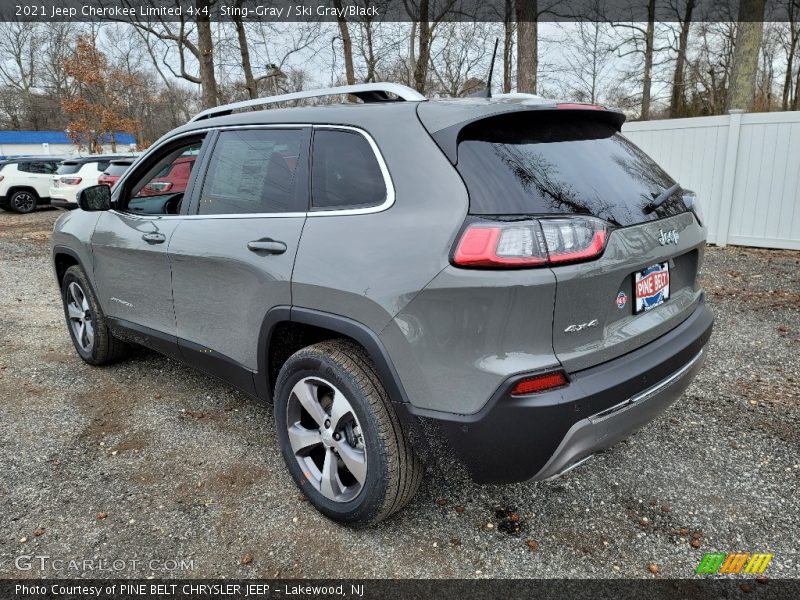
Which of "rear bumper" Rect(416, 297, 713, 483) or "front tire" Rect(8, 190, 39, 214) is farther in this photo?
"front tire" Rect(8, 190, 39, 214)

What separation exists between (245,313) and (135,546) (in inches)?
43.7

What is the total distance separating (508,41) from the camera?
22.5 metres

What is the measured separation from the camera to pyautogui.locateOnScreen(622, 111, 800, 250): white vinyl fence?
8.16m

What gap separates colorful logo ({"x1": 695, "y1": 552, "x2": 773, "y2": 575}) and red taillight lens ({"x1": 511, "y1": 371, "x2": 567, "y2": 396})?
3.52 feet

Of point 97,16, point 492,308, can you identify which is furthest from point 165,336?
point 97,16

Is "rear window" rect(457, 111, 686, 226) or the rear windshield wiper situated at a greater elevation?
"rear window" rect(457, 111, 686, 226)

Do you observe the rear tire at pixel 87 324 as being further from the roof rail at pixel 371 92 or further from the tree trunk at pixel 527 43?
the tree trunk at pixel 527 43

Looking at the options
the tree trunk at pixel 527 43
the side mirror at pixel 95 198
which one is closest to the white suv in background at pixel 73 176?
the tree trunk at pixel 527 43

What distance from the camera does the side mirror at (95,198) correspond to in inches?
149

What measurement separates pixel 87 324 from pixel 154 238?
1534mm

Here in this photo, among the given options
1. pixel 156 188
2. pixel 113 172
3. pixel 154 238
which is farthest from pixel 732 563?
pixel 113 172

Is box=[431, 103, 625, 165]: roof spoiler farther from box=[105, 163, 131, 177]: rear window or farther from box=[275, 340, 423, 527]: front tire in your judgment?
box=[105, 163, 131, 177]: rear window

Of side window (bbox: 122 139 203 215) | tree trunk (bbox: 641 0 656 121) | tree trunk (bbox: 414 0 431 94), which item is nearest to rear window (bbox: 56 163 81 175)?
tree trunk (bbox: 414 0 431 94)

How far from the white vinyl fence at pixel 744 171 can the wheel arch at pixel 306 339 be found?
27.1 feet
